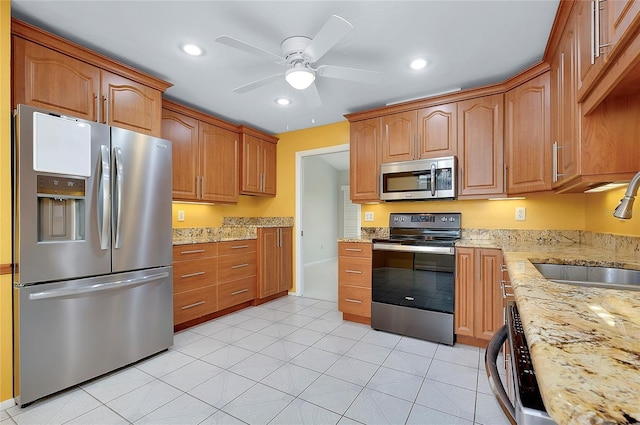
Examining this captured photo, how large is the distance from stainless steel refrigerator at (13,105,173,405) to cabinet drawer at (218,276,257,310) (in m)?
0.87

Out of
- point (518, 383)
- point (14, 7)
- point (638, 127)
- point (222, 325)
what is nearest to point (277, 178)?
point (222, 325)

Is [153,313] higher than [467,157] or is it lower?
lower

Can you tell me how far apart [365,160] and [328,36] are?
5.74ft

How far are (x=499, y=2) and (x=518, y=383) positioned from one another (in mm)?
2066

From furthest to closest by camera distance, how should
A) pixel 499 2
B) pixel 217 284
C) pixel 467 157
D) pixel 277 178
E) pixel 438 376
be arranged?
pixel 277 178 < pixel 217 284 < pixel 467 157 < pixel 438 376 < pixel 499 2

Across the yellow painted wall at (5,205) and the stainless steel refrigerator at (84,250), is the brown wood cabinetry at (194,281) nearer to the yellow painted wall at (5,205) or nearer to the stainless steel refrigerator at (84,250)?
the stainless steel refrigerator at (84,250)

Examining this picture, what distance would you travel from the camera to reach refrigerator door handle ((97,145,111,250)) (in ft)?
6.59

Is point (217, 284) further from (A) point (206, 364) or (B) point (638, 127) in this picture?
(B) point (638, 127)

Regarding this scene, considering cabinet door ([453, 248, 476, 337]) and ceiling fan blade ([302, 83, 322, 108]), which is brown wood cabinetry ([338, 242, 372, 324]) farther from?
ceiling fan blade ([302, 83, 322, 108])

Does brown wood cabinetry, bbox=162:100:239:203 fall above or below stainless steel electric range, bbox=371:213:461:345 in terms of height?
above

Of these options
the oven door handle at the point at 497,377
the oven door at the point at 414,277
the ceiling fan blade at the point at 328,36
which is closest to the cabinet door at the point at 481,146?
the oven door at the point at 414,277

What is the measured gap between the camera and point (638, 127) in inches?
50.6

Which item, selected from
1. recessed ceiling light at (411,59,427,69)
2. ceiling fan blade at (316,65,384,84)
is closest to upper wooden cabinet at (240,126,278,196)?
ceiling fan blade at (316,65,384,84)

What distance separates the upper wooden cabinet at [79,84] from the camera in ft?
6.08
